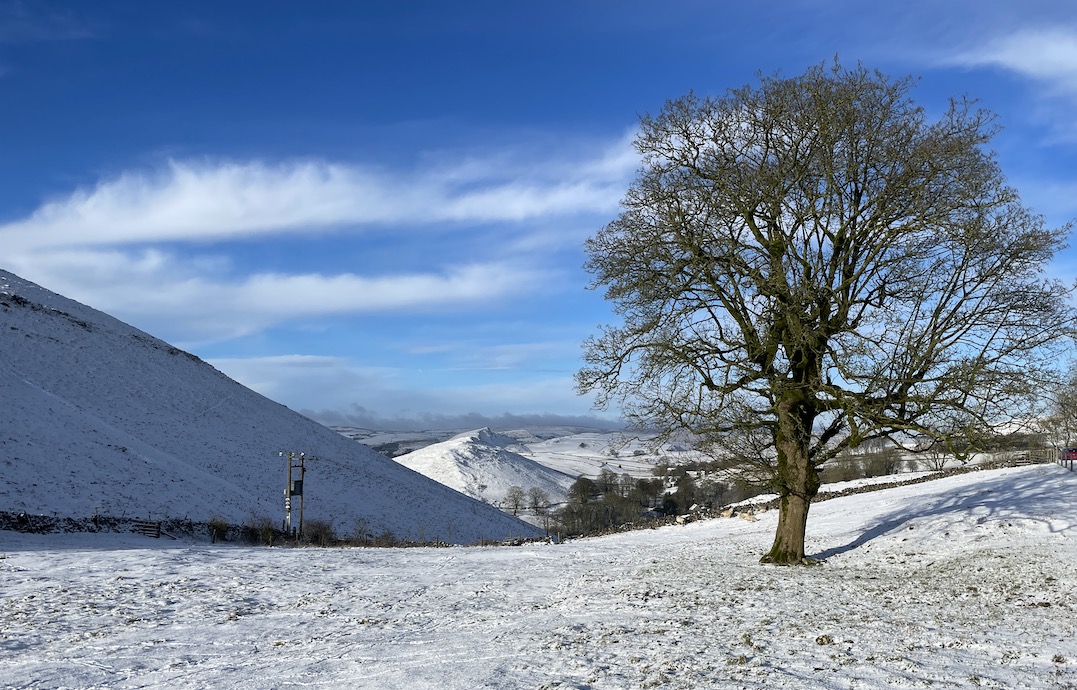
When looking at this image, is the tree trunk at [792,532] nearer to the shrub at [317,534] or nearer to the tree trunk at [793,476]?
the tree trunk at [793,476]

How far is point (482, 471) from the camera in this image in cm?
12912

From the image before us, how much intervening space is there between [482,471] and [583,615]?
11923 cm

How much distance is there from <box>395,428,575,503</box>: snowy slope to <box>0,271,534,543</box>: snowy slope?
42514 mm

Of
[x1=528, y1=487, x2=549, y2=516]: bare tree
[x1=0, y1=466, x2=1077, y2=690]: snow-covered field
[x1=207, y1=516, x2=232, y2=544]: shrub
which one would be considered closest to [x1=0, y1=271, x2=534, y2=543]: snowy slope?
[x1=207, y1=516, x2=232, y2=544]: shrub

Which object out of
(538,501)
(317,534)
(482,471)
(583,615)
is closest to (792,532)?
(583,615)

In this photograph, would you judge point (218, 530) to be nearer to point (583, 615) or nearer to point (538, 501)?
point (583, 615)

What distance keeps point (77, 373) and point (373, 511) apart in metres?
30.0

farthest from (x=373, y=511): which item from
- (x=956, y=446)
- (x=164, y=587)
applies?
(x=956, y=446)

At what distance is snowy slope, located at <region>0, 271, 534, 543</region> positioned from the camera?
136 ft

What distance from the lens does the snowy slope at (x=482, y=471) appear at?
122062 millimetres

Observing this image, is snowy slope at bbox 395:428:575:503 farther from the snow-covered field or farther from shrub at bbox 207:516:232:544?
the snow-covered field

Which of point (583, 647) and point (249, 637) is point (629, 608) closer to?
point (583, 647)

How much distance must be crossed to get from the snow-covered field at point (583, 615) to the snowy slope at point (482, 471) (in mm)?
98842

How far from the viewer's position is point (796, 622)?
10719mm
